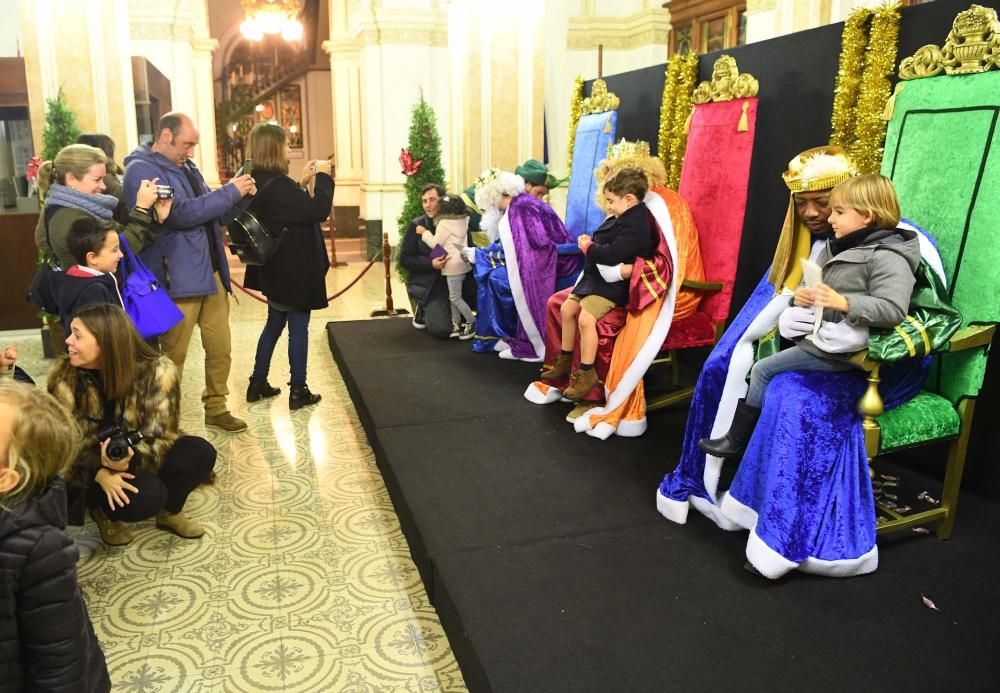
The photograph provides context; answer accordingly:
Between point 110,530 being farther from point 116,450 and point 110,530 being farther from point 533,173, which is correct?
point 533,173

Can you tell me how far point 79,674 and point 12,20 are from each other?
9326mm

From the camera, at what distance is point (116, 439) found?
116 inches

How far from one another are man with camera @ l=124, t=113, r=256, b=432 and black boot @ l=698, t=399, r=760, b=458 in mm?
2589

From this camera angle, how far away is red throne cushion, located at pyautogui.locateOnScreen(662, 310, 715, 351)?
4.43 m

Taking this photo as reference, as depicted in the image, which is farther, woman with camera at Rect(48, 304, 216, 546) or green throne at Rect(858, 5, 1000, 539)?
woman with camera at Rect(48, 304, 216, 546)

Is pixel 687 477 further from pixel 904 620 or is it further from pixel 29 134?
pixel 29 134

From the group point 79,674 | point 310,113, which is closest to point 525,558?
point 79,674

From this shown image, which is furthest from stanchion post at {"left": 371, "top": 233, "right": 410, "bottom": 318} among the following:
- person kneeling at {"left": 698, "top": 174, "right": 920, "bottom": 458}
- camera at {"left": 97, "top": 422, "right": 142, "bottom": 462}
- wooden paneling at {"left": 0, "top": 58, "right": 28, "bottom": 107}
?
person kneeling at {"left": 698, "top": 174, "right": 920, "bottom": 458}

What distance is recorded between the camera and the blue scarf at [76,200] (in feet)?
12.1

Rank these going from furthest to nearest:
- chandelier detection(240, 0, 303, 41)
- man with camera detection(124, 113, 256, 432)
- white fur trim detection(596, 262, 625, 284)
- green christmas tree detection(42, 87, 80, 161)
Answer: chandelier detection(240, 0, 303, 41) → green christmas tree detection(42, 87, 80, 161) → white fur trim detection(596, 262, 625, 284) → man with camera detection(124, 113, 256, 432)

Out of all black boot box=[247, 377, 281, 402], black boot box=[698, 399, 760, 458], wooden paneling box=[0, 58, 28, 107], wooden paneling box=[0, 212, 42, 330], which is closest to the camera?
black boot box=[698, 399, 760, 458]

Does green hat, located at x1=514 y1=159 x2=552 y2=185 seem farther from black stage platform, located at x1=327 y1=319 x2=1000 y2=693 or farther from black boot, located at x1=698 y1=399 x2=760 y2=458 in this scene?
black boot, located at x1=698 y1=399 x2=760 y2=458

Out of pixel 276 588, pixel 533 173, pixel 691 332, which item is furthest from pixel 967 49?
pixel 533 173

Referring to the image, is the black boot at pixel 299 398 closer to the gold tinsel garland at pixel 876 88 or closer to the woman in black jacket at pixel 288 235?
the woman in black jacket at pixel 288 235
